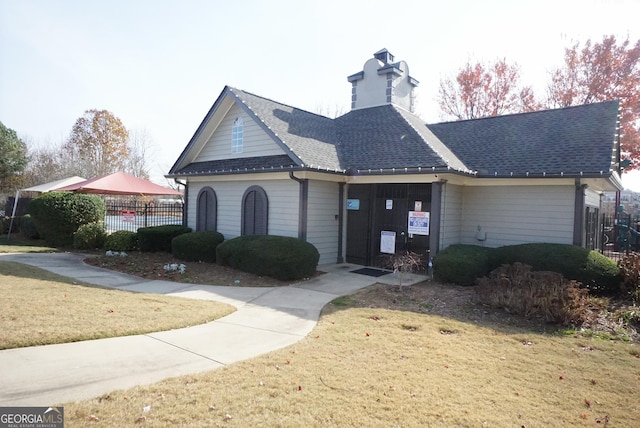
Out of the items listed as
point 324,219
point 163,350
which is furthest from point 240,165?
point 163,350

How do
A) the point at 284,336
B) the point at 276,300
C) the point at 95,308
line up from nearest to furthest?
the point at 284,336
the point at 95,308
the point at 276,300

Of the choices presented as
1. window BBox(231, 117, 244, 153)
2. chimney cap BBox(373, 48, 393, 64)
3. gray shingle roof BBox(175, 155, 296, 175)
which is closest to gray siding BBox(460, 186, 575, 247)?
gray shingle roof BBox(175, 155, 296, 175)

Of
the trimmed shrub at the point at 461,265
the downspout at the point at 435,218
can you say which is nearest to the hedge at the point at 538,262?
the trimmed shrub at the point at 461,265

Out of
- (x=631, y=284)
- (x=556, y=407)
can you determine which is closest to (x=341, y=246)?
(x=631, y=284)

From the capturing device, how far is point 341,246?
41.8 feet

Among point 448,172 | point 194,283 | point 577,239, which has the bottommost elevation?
point 194,283

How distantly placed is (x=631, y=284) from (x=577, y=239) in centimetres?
179

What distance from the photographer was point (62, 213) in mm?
15398

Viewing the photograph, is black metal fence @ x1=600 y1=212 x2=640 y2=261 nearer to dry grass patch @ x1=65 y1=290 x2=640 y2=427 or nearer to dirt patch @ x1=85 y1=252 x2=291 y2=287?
dry grass patch @ x1=65 y1=290 x2=640 y2=427

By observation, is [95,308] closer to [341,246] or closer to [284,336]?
[284,336]

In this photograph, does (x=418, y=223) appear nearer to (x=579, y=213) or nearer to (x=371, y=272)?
(x=371, y=272)

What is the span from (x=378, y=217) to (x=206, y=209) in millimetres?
6798

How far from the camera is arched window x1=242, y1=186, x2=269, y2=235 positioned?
12.6m

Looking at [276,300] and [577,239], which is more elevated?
[577,239]
